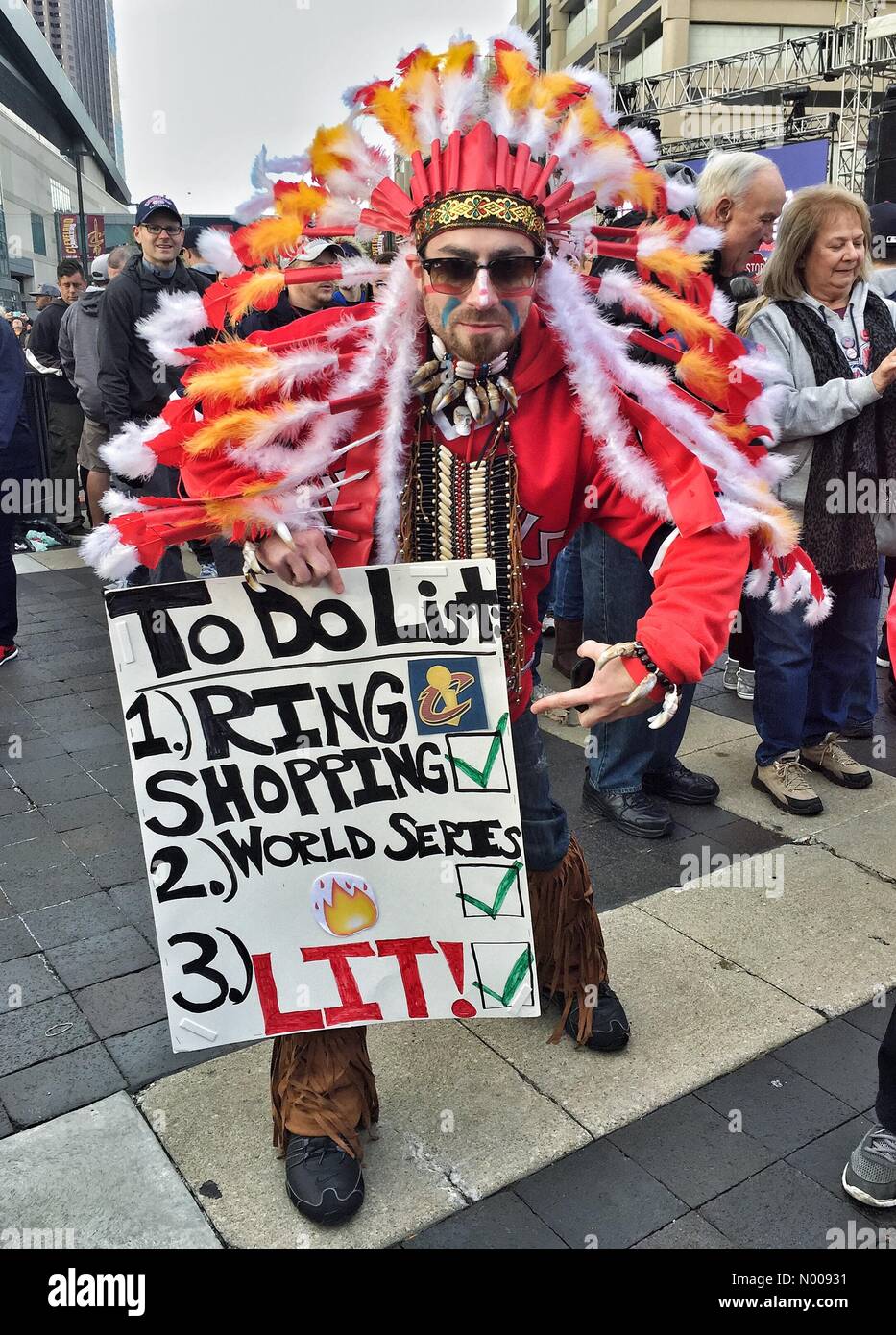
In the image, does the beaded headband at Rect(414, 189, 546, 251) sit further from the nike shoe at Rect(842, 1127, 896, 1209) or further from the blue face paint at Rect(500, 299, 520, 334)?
the nike shoe at Rect(842, 1127, 896, 1209)

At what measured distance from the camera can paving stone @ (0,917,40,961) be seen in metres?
3.03

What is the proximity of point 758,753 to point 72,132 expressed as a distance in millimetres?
75028

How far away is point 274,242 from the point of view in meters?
2.12

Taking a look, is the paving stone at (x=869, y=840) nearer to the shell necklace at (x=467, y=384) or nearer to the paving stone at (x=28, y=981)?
the shell necklace at (x=467, y=384)

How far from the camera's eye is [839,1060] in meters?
2.56

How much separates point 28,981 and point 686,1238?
5.97ft

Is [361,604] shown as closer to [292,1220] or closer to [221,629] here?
[221,629]

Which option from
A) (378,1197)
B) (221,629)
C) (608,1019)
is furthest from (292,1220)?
(221,629)

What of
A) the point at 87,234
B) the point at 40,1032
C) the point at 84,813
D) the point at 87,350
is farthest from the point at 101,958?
the point at 87,234

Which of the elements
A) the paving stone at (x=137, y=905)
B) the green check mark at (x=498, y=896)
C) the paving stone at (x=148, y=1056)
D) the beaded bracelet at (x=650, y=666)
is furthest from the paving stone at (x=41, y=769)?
the beaded bracelet at (x=650, y=666)

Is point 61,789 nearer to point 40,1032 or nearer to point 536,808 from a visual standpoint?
point 40,1032

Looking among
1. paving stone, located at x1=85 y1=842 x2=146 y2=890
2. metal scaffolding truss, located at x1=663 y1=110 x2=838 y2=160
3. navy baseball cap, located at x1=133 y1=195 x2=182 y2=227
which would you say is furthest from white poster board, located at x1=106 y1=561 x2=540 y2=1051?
metal scaffolding truss, located at x1=663 y1=110 x2=838 y2=160

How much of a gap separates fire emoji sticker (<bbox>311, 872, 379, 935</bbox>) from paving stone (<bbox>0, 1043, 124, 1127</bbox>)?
77 centimetres
